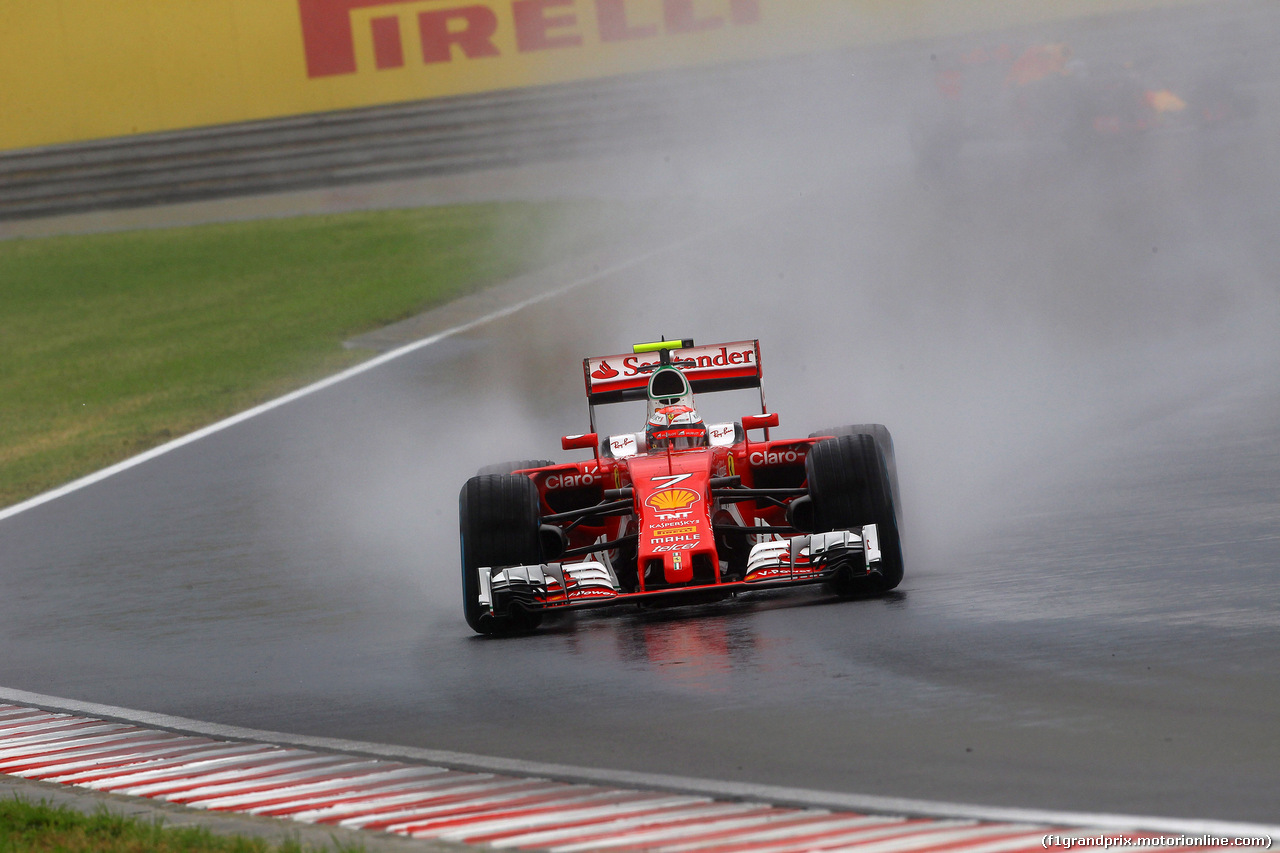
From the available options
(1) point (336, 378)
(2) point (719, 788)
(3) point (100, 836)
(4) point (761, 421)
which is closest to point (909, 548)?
(4) point (761, 421)

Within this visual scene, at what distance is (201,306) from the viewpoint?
2491cm

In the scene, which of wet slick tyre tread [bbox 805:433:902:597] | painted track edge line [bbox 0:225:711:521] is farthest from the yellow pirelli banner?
wet slick tyre tread [bbox 805:433:902:597]

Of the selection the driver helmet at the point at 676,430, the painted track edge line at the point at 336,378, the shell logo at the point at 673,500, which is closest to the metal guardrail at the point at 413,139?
the painted track edge line at the point at 336,378

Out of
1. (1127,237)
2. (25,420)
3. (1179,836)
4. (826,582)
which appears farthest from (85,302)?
(1179,836)

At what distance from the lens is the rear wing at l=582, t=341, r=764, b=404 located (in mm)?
11406

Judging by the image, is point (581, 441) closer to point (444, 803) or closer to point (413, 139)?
point (444, 803)

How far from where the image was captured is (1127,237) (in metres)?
21.5

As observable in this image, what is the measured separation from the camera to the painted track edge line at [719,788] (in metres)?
5.31

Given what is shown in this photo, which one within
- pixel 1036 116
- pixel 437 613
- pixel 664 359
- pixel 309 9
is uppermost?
pixel 309 9

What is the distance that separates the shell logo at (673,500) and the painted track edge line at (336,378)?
6992 mm

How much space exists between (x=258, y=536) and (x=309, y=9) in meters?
22.0

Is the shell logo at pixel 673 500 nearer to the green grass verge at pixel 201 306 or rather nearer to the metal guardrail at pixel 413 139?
the green grass verge at pixel 201 306

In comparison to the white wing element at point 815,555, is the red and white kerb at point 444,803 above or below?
below

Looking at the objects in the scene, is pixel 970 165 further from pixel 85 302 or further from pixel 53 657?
pixel 53 657
